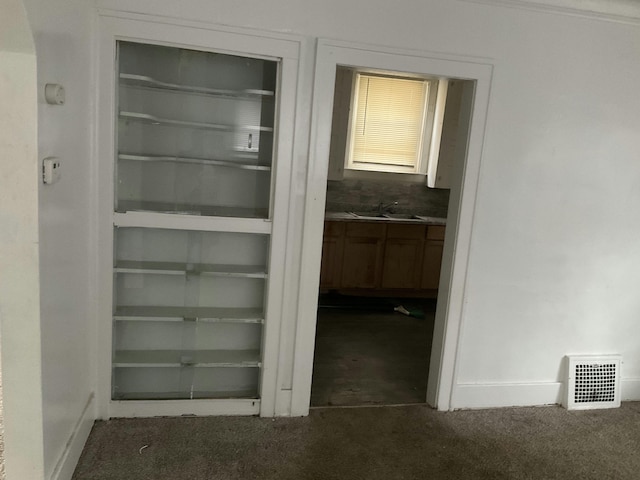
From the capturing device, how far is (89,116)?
90.4 inches

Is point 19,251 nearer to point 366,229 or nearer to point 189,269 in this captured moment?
point 189,269

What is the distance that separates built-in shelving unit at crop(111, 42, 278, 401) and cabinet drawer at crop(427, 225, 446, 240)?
2657 mm

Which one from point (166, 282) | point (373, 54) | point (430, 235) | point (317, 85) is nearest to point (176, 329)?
point (166, 282)

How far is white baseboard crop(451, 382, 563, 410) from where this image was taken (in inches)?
117

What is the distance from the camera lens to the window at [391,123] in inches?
208

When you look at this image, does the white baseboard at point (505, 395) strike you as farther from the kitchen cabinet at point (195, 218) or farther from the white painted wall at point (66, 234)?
the white painted wall at point (66, 234)

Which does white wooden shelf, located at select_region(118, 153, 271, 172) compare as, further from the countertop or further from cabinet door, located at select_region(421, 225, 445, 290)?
cabinet door, located at select_region(421, 225, 445, 290)

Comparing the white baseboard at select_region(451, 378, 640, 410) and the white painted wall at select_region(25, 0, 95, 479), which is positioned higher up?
the white painted wall at select_region(25, 0, 95, 479)

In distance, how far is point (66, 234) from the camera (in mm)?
2018

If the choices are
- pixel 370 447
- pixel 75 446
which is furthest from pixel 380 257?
pixel 75 446

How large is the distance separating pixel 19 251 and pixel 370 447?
73.7 inches

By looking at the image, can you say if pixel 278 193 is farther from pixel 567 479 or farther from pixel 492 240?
pixel 567 479

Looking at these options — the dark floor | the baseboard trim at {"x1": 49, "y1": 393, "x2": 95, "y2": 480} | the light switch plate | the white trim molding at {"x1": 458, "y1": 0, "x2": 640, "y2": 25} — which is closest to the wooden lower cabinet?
the dark floor

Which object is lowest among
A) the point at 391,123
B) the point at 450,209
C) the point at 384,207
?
the point at 384,207
